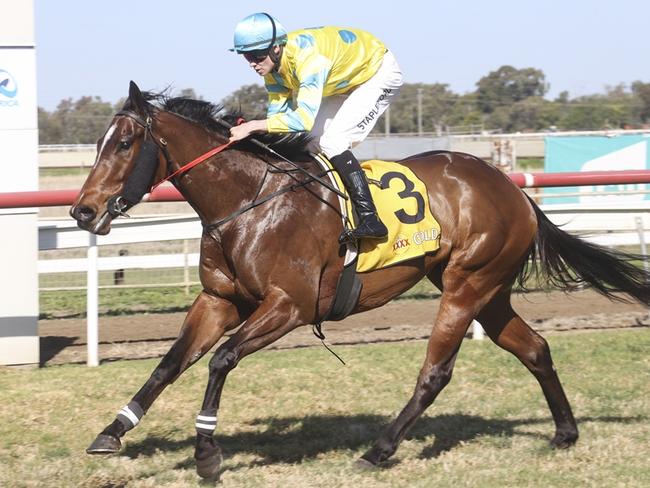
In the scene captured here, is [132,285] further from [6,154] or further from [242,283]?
[242,283]

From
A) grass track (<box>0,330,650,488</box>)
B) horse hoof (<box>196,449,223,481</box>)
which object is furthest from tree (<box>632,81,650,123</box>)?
horse hoof (<box>196,449,223,481</box>)

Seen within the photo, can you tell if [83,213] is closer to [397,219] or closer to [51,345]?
[397,219]

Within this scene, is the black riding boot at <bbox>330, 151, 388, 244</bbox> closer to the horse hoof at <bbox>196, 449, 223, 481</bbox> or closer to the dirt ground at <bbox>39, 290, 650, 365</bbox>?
the horse hoof at <bbox>196, 449, 223, 481</bbox>

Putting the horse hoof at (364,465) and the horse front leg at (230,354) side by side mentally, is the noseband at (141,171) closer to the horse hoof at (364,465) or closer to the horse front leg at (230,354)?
the horse front leg at (230,354)

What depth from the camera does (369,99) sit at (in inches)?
209

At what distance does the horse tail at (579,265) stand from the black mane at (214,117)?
1.54 metres

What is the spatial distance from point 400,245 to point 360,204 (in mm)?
340

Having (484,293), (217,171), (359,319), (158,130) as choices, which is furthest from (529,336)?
(359,319)

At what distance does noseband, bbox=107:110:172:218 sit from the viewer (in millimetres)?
4582

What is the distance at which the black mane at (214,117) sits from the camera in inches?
195

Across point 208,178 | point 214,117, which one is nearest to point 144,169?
point 208,178

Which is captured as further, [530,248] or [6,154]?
[6,154]

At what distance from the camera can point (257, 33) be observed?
4703 millimetres

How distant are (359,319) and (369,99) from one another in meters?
3.77
